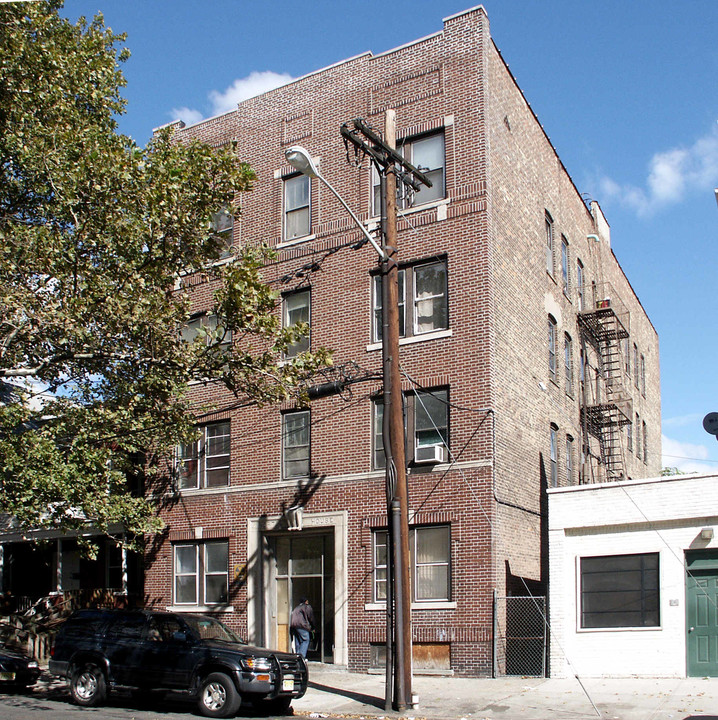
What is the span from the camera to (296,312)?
81.9 ft

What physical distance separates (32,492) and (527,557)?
37.9ft

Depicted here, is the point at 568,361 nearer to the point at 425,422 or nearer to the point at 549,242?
the point at 549,242

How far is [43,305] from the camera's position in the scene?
16.6 metres

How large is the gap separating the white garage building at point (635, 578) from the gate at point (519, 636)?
0.86 m

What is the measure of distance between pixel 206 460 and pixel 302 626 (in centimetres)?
635

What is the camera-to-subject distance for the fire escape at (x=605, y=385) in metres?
29.5

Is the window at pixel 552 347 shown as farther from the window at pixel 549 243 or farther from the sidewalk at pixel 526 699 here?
the sidewalk at pixel 526 699

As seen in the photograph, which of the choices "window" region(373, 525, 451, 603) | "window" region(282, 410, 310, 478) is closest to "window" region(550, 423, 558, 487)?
"window" region(373, 525, 451, 603)

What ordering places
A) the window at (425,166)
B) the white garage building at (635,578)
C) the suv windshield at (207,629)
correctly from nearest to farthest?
the suv windshield at (207,629) → the white garage building at (635,578) → the window at (425,166)

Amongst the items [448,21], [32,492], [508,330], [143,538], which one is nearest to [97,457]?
[32,492]

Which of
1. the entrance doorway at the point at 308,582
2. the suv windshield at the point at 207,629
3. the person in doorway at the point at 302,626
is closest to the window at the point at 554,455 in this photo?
the entrance doorway at the point at 308,582

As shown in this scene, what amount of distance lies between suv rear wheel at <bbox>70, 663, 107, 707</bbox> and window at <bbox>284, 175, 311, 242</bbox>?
12.7 metres

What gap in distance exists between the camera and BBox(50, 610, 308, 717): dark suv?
1522 centimetres

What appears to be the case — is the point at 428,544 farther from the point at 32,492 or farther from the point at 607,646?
the point at 32,492
